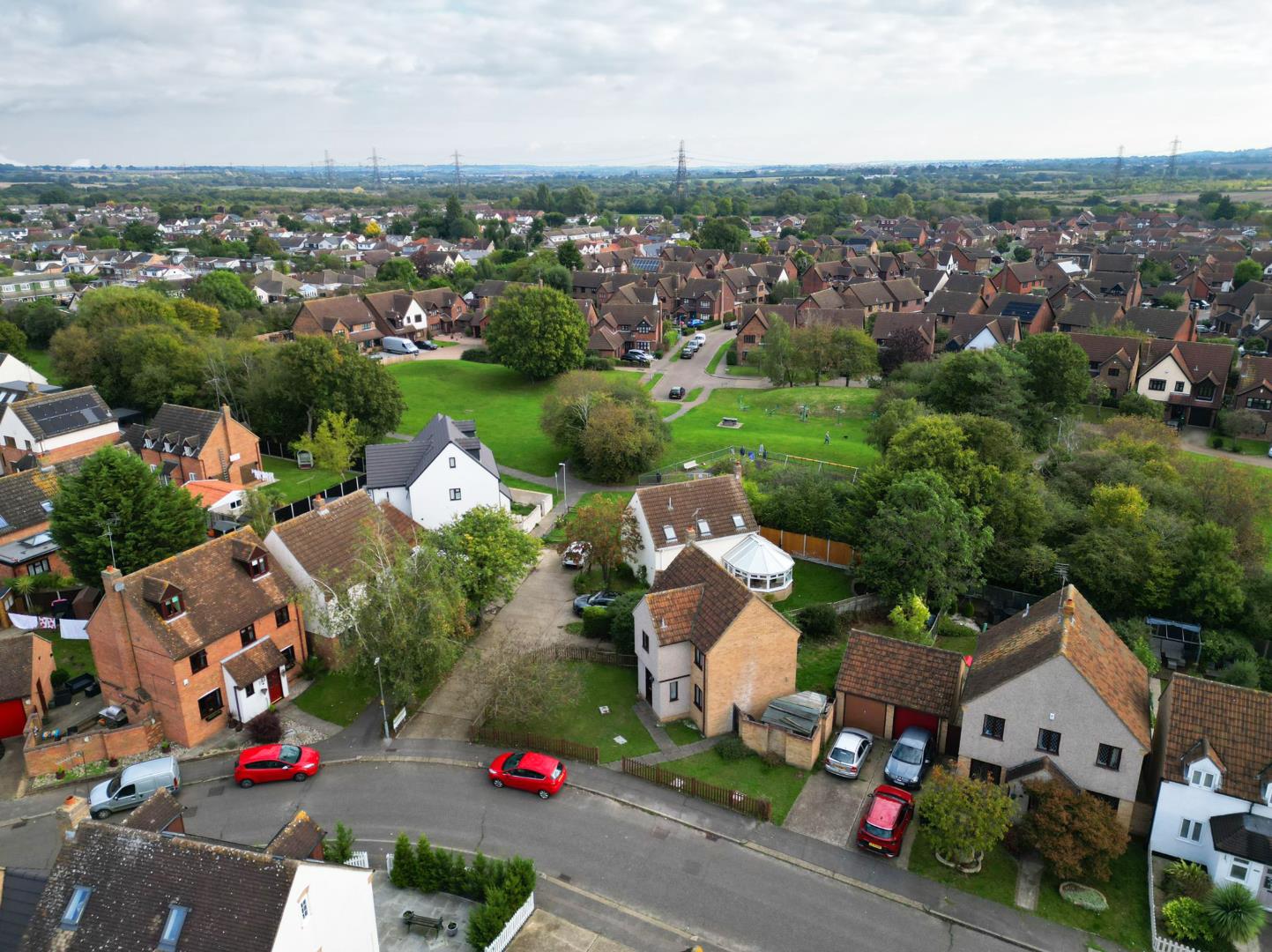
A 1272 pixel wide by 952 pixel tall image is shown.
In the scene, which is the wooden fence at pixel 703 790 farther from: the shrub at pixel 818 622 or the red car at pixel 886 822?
the shrub at pixel 818 622

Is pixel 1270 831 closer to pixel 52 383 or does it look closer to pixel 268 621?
pixel 268 621

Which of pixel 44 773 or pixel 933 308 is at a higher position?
pixel 933 308

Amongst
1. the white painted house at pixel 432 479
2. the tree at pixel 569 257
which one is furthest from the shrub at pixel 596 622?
the tree at pixel 569 257

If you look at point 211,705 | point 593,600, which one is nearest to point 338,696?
point 211,705

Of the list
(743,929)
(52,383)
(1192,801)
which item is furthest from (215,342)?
(1192,801)

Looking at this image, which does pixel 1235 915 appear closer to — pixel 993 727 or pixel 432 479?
pixel 993 727
